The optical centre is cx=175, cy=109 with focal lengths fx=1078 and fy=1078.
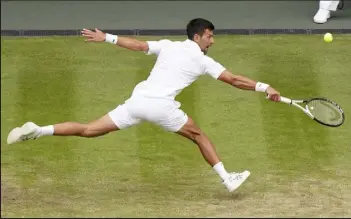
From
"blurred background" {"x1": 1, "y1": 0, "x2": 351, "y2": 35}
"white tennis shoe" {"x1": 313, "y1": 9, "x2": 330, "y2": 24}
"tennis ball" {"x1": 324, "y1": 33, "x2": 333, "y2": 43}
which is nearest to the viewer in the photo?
"tennis ball" {"x1": 324, "y1": 33, "x2": 333, "y2": 43}

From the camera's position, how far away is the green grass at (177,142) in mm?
10812

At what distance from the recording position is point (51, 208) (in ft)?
34.7

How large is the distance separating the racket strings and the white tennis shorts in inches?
53.0

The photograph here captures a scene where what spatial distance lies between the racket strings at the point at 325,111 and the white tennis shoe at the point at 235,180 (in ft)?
3.07

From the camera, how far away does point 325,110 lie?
11.2m

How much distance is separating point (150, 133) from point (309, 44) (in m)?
4.11

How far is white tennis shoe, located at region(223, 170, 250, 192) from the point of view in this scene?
36.0ft

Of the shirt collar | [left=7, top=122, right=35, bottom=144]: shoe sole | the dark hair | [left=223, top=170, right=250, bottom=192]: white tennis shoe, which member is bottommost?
[left=223, top=170, right=250, bottom=192]: white tennis shoe

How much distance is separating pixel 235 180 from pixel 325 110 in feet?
3.91

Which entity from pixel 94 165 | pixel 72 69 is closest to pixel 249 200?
pixel 94 165

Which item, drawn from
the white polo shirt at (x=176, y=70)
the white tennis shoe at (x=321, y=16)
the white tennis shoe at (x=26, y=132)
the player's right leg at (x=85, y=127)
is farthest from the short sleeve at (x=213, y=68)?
the white tennis shoe at (x=321, y=16)

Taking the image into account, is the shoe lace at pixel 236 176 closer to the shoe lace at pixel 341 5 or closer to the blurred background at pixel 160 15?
the blurred background at pixel 160 15

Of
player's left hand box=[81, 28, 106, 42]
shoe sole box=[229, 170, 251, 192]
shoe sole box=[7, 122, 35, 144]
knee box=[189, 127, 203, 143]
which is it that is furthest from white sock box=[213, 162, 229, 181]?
shoe sole box=[7, 122, 35, 144]

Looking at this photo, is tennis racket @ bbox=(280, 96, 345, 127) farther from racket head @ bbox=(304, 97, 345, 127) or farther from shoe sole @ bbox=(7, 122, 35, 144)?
shoe sole @ bbox=(7, 122, 35, 144)
